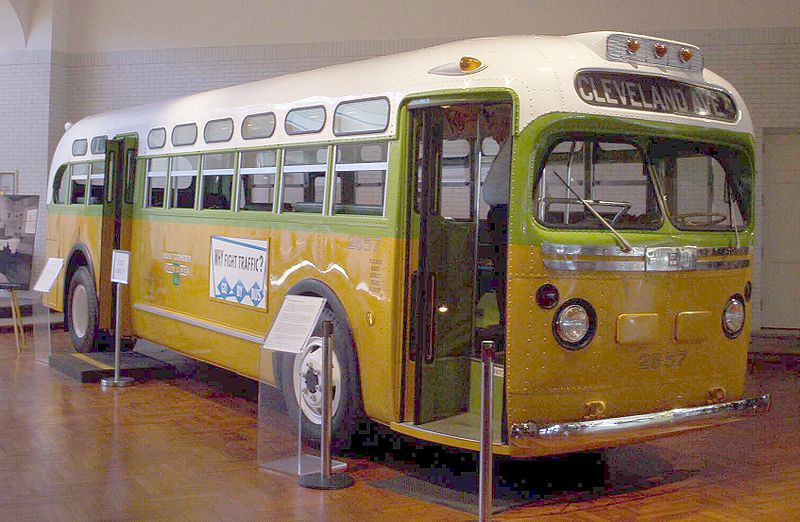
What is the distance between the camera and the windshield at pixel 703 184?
5.93 metres

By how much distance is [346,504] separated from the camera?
5.54 metres

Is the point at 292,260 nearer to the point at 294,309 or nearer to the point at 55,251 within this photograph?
the point at 294,309

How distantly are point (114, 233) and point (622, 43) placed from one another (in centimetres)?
581

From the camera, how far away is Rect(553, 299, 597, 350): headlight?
5402 mm

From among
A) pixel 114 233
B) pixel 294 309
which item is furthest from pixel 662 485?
pixel 114 233

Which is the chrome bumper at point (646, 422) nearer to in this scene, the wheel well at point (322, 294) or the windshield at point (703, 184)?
the windshield at point (703, 184)

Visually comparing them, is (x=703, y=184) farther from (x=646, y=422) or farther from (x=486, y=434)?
(x=486, y=434)

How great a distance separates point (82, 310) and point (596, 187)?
6.49 m

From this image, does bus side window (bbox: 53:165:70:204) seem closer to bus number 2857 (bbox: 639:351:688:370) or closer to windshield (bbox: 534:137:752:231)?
windshield (bbox: 534:137:752:231)

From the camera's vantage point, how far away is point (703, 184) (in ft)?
20.1

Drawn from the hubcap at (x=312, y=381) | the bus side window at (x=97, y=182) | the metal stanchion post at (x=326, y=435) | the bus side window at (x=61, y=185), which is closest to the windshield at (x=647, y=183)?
the metal stanchion post at (x=326, y=435)

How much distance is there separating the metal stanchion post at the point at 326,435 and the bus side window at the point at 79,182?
5524 mm

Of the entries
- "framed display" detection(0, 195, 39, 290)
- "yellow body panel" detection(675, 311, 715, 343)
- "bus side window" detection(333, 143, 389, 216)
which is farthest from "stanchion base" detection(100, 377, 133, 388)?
"yellow body panel" detection(675, 311, 715, 343)

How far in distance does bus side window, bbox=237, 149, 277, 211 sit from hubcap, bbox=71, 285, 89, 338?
3.38m
